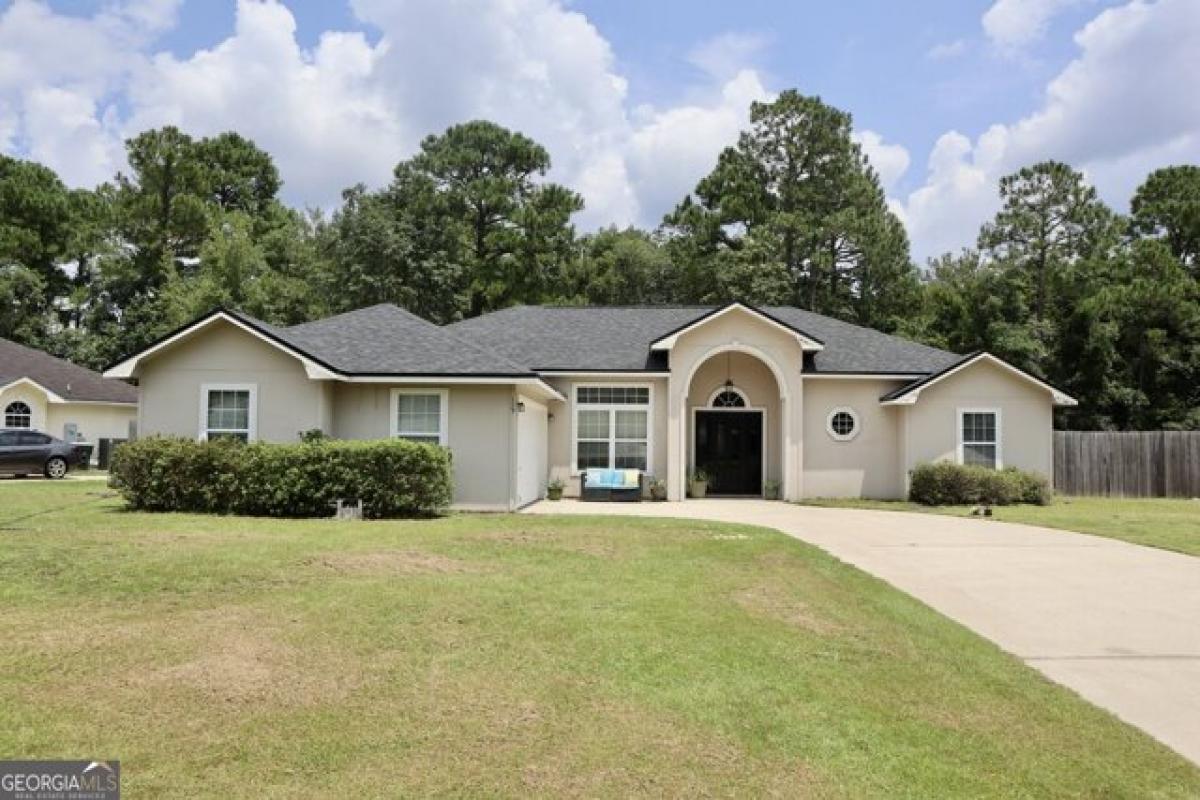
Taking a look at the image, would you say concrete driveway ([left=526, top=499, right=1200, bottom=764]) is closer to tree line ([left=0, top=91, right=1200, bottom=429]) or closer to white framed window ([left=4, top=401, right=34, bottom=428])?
tree line ([left=0, top=91, right=1200, bottom=429])

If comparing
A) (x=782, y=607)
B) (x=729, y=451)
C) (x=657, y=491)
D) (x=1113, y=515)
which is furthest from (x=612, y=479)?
(x=782, y=607)

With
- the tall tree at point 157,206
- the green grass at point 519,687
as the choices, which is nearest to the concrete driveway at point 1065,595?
the green grass at point 519,687

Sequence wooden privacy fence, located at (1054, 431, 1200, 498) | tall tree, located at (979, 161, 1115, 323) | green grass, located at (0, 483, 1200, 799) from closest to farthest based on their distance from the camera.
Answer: green grass, located at (0, 483, 1200, 799) → wooden privacy fence, located at (1054, 431, 1200, 498) → tall tree, located at (979, 161, 1115, 323)

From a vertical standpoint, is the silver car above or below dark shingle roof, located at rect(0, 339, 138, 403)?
below

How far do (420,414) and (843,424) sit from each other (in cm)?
1143

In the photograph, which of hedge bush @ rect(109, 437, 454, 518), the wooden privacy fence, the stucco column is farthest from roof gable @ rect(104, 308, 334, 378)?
the wooden privacy fence

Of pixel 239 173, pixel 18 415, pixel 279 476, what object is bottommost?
pixel 279 476

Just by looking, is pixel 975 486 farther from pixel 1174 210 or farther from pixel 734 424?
pixel 1174 210

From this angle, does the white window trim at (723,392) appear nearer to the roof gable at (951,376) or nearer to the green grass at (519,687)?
the roof gable at (951,376)

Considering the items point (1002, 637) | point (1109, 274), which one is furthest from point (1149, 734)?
point (1109, 274)

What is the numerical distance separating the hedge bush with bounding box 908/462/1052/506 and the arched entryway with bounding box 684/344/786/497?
3.93 metres

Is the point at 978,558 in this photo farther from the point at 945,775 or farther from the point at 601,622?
the point at 945,775

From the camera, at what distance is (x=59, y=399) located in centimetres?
3084

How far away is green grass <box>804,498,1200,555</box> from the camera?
45.2 ft
